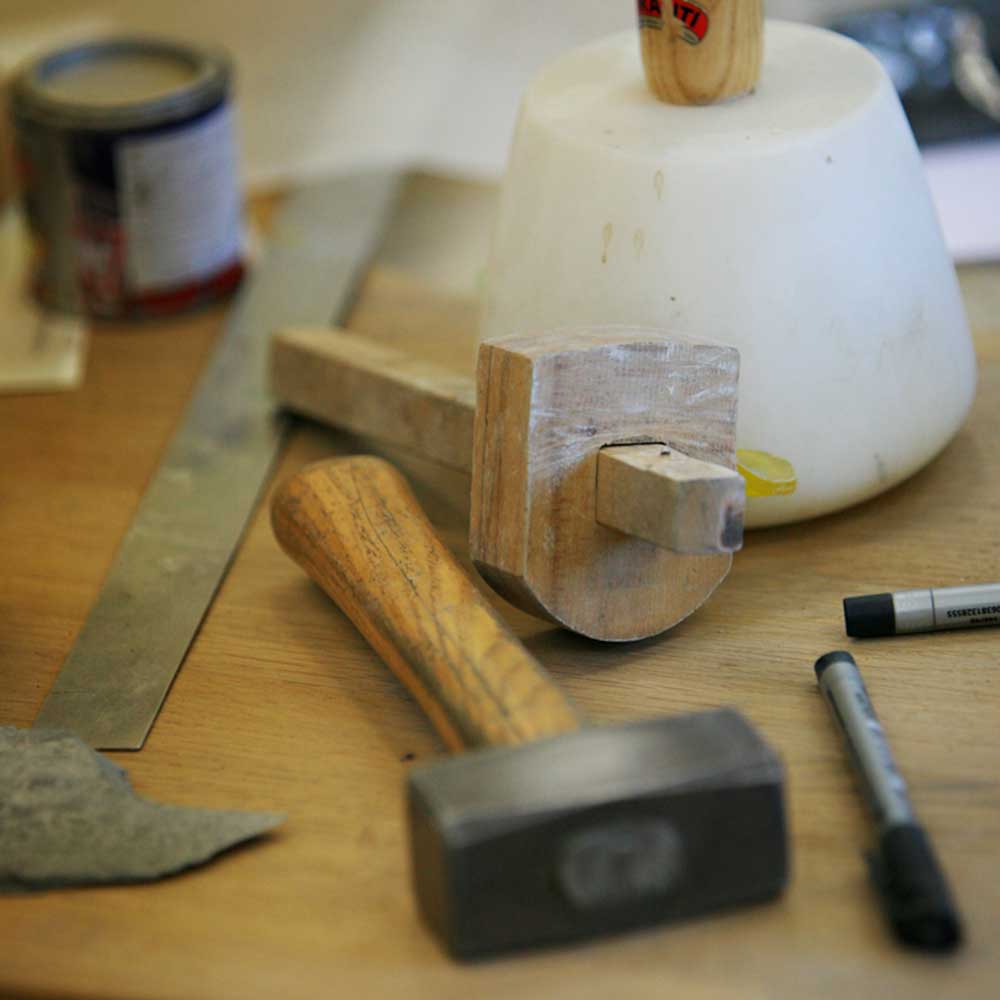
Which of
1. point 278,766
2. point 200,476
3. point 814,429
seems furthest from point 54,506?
point 814,429

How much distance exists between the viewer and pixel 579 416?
0.47 meters

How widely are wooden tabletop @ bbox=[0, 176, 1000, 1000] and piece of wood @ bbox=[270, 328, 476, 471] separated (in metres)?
0.03

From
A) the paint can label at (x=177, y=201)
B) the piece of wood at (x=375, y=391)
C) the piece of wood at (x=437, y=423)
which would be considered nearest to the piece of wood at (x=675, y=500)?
the piece of wood at (x=437, y=423)

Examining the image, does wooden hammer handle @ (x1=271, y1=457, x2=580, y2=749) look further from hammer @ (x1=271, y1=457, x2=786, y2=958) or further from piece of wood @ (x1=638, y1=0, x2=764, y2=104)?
piece of wood @ (x1=638, y1=0, x2=764, y2=104)

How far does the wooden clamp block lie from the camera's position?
0.44m

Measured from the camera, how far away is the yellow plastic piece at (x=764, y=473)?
539 millimetres

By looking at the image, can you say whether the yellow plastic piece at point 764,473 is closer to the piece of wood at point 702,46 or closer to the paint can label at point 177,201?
the piece of wood at point 702,46

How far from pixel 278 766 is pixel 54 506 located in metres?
0.22

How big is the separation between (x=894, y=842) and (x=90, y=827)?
0.23 meters

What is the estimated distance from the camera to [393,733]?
48cm

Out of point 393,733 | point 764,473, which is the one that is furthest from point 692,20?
point 393,733

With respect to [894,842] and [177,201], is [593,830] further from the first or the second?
[177,201]

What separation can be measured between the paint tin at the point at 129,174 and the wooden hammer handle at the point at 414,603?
27cm

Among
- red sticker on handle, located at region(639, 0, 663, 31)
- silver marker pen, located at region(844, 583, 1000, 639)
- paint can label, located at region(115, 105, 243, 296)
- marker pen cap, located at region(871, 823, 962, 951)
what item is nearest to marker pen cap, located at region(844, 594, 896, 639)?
silver marker pen, located at region(844, 583, 1000, 639)
